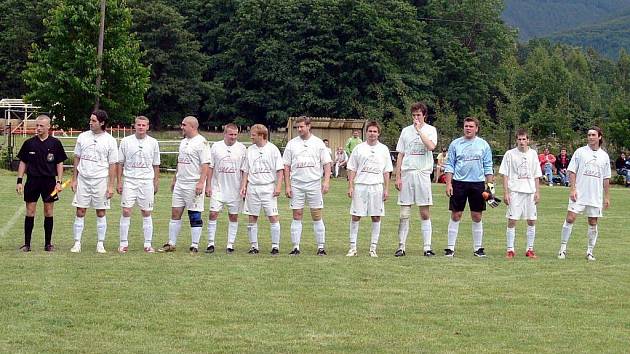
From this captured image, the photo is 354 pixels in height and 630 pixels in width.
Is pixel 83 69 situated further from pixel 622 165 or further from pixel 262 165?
pixel 262 165

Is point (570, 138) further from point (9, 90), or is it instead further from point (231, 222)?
point (9, 90)

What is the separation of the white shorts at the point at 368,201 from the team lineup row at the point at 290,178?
14mm

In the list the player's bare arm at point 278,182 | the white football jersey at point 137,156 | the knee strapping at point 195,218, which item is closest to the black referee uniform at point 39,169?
the white football jersey at point 137,156

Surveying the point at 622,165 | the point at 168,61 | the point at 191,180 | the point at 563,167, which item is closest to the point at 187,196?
the point at 191,180

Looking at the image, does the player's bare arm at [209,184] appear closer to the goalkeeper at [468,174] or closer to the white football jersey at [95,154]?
the white football jersey at [95,154]

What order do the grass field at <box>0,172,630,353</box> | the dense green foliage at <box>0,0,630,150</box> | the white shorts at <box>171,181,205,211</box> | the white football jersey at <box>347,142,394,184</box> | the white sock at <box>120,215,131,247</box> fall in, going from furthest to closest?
the dense green foliage at <box>0,0,630,150</box> < the white shorts at <box>171,181,205,211</box> < the white football jersey at <box>347,142,394,184</box> < the white sock at <box>120,215,131,247</box> < the grass field at <box>0,172,630,353</box>

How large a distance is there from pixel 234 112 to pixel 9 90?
17.4 metres

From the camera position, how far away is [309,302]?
1038 cm

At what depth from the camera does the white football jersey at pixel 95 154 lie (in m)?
14.5

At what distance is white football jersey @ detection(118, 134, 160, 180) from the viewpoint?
576 inches

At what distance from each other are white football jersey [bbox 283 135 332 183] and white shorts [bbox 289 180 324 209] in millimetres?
72

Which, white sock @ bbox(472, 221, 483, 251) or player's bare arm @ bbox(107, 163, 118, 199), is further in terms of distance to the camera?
white sock @ bbox(472, 221, 483, 251)

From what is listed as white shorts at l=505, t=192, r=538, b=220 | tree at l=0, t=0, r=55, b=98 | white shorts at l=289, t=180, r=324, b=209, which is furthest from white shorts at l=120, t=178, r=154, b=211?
tree at l=0, t=0, r=55, b=98

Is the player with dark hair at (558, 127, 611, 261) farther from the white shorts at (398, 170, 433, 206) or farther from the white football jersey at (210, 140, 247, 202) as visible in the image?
the white football jersey at (210, 140, 247, 202)
